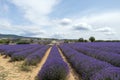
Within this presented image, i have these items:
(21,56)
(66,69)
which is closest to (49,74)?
(66,69)

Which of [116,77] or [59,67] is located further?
[59,67]

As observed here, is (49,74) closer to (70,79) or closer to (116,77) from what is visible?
(70,79)

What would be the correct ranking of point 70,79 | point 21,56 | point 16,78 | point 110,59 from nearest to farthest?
point 70,79 < point 16,78 < point 110,59 < point 21,56

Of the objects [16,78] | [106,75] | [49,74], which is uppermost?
[106,75]

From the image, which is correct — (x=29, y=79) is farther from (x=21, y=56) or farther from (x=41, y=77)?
(x=21, y=56)

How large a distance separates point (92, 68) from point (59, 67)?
106cm

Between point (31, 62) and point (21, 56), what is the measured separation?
12.1 feet

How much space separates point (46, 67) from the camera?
22.1ft

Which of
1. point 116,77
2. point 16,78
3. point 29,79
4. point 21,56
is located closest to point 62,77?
point 29,79

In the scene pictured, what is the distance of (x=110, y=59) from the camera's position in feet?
31.4

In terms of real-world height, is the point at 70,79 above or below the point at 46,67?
below

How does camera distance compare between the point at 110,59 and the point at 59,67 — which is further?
the point at 110,59

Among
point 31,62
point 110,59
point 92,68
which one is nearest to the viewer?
point 92,68

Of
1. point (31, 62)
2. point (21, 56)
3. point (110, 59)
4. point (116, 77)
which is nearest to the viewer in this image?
point (116, 77)
